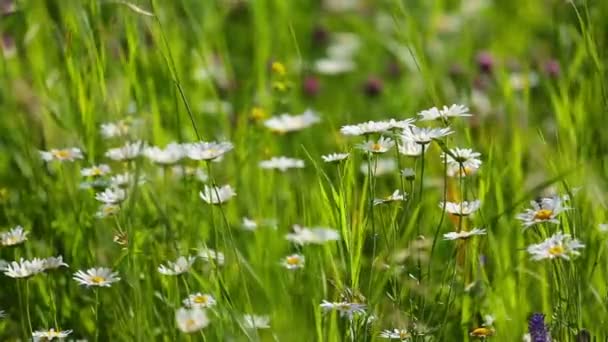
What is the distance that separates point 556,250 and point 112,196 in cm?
64

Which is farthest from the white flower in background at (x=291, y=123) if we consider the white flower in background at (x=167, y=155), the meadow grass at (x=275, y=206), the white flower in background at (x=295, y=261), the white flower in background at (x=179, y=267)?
the white flower in background at (x=179, y=267)

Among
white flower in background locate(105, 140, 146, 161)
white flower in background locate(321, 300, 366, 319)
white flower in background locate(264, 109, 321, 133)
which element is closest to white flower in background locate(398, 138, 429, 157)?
white flower in background locate(321, 300, 366, 319)

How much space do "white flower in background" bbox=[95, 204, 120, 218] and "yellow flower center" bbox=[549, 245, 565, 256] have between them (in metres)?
0.64

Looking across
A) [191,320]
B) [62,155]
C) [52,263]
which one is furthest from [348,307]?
[62,155]

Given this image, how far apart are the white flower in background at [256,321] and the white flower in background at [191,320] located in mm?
81

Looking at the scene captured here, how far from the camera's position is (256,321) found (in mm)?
1503

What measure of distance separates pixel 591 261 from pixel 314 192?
0.45 meters

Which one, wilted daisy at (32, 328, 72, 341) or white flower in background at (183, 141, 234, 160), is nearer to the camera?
wilted daisy at (32, 328, 72, 341)

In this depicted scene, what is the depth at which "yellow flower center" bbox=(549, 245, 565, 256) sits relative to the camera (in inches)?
49.7

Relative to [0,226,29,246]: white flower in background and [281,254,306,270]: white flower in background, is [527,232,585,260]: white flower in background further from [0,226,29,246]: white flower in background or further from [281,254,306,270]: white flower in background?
[0,226,29,246]: white flower in background

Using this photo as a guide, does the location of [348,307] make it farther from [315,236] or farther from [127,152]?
[127,152]

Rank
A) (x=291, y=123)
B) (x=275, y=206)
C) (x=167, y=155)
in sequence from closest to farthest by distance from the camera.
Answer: (x=167, y=155), (x=275, y=206), (x=291, y=123)

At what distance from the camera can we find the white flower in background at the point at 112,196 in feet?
4.97

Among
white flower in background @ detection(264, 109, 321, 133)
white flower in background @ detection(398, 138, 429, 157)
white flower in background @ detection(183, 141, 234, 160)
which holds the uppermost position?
white flower in background @ detection(264, 109, 321, 133)
